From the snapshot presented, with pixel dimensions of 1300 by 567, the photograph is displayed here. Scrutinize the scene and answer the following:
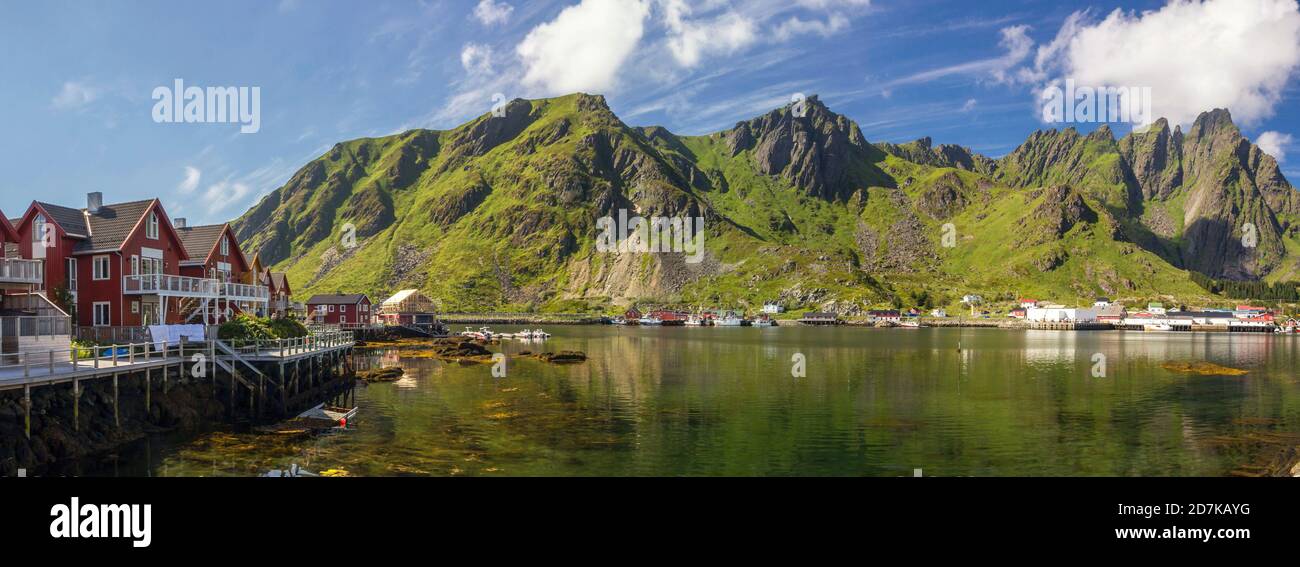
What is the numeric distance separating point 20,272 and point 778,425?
167 feet

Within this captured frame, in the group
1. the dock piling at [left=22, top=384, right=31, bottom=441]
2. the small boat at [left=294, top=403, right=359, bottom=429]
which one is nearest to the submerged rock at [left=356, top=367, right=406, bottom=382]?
the small boat at [left=294, top=403, right=359, bottom=429]

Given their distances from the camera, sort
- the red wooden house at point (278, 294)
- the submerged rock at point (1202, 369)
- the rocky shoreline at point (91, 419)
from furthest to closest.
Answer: the red wooden house at point (278, 294) → the submerged rock at point (1202, 369) → the rocky shoreline at point (91, 419)

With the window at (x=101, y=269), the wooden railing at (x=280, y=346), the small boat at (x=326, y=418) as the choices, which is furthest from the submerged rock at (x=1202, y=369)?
the window at (x=101, y=269)

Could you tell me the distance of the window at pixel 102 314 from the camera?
54.4m

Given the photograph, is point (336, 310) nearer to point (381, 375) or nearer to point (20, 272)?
point (381, 375)

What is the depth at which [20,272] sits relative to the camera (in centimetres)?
4612

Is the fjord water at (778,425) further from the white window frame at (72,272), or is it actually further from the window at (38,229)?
the window at (38,229)

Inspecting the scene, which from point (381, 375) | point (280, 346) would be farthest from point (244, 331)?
point (381, 375)

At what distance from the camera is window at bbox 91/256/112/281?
55.0 m

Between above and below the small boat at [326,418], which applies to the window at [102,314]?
above

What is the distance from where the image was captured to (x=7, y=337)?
39.8 m

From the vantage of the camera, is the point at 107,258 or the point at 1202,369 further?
the point at 1202,369

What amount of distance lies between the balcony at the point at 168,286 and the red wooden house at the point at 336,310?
74.7 m

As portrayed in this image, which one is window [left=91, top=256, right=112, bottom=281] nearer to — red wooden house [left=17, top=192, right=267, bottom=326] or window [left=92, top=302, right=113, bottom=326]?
red wooden house [left=17, top=192, right=267, bottom=326]
